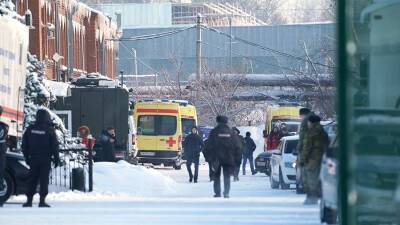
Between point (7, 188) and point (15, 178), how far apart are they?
272 millimetres

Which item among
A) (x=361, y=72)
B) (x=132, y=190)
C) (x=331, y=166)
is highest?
(x=361, y=72)

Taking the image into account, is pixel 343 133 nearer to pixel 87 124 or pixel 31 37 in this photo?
pixel 87 124

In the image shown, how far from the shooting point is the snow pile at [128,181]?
2670 centimetres

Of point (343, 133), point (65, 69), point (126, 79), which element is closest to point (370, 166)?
point (343, 133)

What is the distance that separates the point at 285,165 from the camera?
2867 centimetres

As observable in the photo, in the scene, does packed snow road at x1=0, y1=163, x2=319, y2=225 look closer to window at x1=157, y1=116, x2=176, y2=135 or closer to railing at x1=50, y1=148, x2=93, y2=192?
railing at x1=50, y1=148, x2=93, y2=192

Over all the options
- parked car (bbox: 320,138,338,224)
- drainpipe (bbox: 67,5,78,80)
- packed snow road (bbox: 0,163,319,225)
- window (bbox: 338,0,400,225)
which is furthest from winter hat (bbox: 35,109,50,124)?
drainpipe (bbox: 67,5,78,80)

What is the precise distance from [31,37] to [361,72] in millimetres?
44483

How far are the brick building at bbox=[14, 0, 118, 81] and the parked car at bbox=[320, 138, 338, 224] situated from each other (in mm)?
40996

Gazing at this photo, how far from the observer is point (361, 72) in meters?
3.80

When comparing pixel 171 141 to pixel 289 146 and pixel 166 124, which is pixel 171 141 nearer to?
pixel 166 124

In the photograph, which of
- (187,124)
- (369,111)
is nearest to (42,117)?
(369,111)

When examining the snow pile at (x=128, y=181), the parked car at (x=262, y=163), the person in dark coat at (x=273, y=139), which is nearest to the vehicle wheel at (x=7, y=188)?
the snow pile at (x=128, y=181)

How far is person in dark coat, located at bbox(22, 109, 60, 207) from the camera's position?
1930 centimetres
